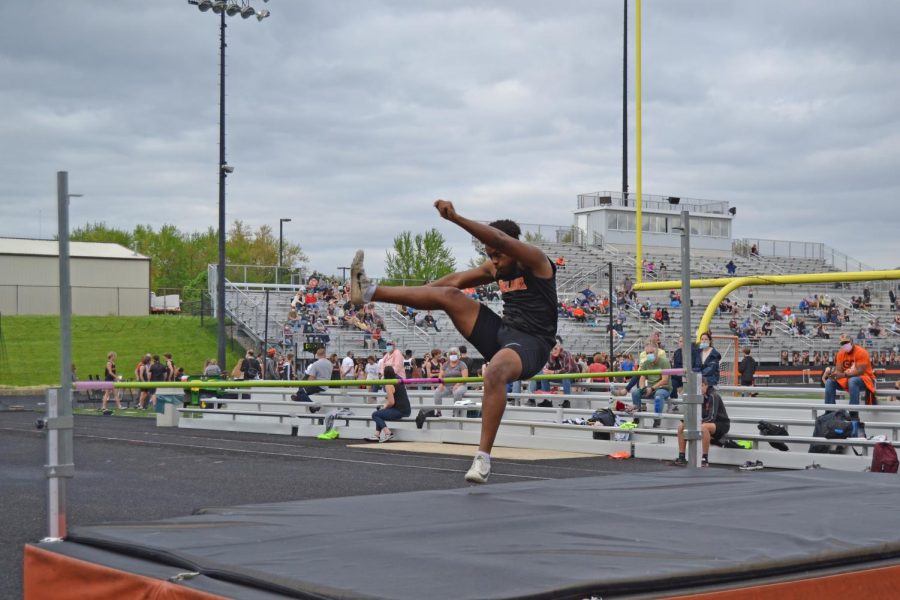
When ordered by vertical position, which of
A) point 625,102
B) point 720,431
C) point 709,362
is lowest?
point 720,431

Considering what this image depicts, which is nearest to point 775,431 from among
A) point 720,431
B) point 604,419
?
point 720,431

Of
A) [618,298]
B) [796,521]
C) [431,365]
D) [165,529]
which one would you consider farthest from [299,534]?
[618,298]

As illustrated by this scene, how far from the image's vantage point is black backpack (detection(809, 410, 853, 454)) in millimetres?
11023

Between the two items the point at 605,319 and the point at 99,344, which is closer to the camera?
the point at 605,319

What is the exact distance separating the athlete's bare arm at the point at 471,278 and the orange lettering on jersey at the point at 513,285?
0.08m

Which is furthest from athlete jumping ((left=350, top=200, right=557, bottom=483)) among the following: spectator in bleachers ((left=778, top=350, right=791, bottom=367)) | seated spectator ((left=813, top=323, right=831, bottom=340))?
seated spectator ((left=813, top=323, right=831, bottom=340))


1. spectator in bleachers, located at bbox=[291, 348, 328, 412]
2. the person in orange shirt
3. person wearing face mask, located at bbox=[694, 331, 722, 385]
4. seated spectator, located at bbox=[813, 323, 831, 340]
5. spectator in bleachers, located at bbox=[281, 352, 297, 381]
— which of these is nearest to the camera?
person wearing face mask, located at bbox=[694, 331, 722, 385]

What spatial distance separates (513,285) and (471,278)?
0.34 m

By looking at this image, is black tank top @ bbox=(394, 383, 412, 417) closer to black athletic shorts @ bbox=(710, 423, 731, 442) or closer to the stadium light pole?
black athletic shorts @ bbox=(710, 423, 731, 442)

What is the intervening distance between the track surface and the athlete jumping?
2498 mm

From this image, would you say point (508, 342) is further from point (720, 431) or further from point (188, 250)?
point (188, 250)

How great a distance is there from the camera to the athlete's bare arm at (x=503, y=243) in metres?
4.96

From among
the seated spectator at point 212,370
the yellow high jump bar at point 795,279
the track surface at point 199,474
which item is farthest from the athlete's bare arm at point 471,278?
the seated spectator at point 212,370

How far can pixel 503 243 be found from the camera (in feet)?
17.1
